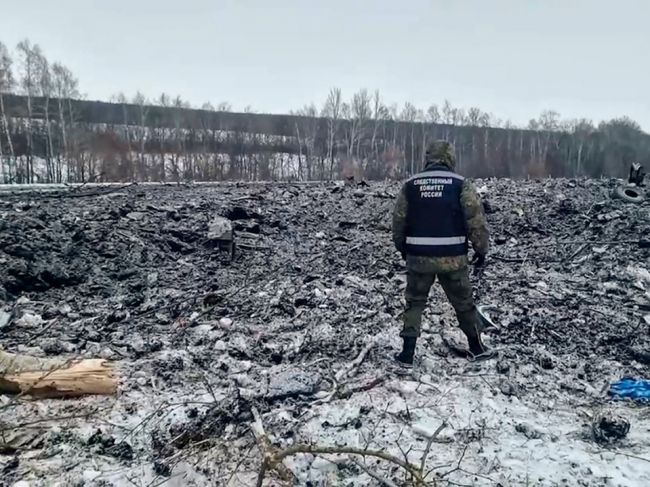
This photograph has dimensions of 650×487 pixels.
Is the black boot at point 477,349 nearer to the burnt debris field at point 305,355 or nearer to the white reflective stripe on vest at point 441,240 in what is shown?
the burnt debris field at point 305,355

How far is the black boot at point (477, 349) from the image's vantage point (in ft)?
12.0

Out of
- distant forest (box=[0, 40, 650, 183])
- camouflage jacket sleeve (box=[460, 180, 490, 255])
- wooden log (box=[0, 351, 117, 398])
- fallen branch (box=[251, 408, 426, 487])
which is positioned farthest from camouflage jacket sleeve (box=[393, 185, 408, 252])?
distant forest (box=[0, 40, 650, 183])

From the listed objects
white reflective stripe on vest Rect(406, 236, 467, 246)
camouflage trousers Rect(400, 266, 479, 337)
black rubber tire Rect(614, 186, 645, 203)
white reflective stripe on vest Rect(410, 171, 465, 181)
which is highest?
white reflective stripe on vest Rect(410, 171, 465, 181)

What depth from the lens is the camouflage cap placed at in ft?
11.7

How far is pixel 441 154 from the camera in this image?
356cm

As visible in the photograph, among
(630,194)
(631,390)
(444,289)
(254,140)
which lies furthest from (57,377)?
(254,140)

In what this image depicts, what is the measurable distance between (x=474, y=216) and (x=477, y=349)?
1043 mm

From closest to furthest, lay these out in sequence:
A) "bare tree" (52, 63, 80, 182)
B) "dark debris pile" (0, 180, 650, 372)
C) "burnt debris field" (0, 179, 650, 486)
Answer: "burnt debris field" (0, 179, 650, 486), "dark debris pile" (0, 180, 650, 372), "bare tree" (52, 63, 80, 182)

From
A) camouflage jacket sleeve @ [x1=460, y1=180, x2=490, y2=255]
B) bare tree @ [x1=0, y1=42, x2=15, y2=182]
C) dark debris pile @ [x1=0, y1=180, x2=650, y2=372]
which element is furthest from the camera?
bare tree @ [x1=0, y1=42, x2=15, y2=182]

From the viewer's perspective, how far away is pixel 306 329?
428cm

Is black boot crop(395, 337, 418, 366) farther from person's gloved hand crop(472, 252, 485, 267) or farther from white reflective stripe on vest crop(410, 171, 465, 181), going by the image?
white reflective stripe on vest crop(410, 171, 465, 181)

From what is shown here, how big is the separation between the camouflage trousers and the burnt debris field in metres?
0.31

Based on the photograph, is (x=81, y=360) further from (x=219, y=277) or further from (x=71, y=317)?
(x=219, y=277)

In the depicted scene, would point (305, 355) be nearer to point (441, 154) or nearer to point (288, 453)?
point (288, 453)
